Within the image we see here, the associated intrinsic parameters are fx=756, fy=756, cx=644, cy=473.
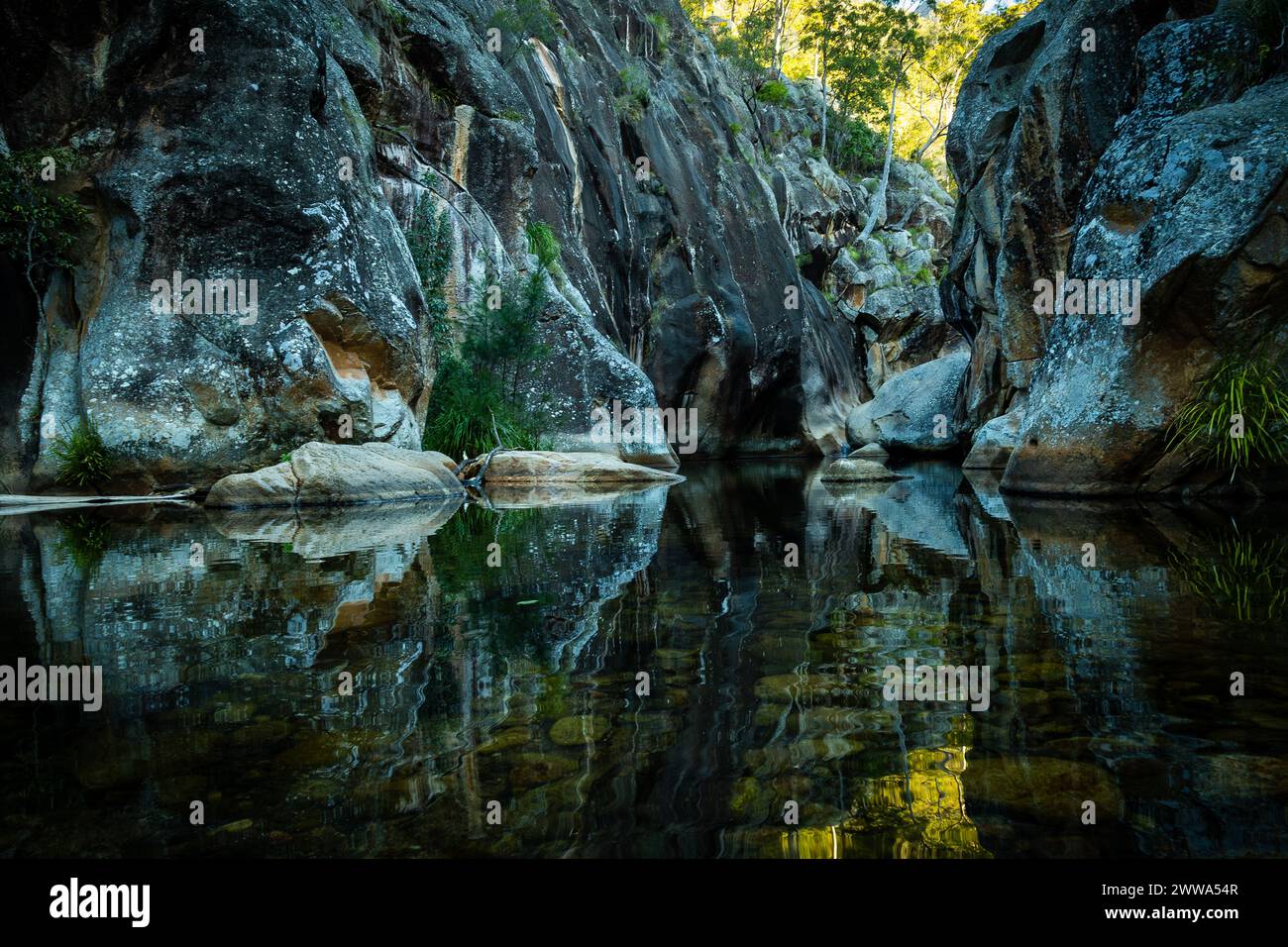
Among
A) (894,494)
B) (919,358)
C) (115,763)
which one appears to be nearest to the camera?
(115,763)

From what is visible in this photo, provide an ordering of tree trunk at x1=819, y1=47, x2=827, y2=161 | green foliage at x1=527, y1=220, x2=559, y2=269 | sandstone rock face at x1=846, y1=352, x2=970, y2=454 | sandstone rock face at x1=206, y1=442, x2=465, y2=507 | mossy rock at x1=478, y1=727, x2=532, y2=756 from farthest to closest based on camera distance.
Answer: tree trunk at x1=819, y1=47, x2=827, y2=161 < sandstone rock face at x1=846, y1=352, x2=970, y2=454 < green foliage at x1=527, y1=220, x2=559, y2=269 < sandstone rock face at x1=206, y1=442, x2=465, y2=507 < mossy rock at x1=478, y1=727, x2=532, y2=756

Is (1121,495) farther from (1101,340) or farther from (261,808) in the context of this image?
(261,808)

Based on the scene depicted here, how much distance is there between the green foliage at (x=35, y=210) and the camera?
10.3 meters

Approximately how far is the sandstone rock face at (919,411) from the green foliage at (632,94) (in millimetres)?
12665

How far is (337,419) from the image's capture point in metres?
11.3

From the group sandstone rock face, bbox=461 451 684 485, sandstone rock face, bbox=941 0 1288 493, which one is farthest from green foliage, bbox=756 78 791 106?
sandstone rock face, bbox=461 451 684 485

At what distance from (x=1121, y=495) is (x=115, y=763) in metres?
10.0

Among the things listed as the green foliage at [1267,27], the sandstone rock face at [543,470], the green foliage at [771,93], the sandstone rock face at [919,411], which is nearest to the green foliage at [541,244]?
the sandstone rock face at [543,470]

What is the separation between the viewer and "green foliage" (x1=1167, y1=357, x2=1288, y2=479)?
26.2ft

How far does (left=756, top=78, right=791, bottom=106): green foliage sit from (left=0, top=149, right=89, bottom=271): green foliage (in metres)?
33.2

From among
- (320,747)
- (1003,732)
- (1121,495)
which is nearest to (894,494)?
(1121,495)

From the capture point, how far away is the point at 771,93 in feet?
124

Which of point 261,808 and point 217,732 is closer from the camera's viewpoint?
point 261,808

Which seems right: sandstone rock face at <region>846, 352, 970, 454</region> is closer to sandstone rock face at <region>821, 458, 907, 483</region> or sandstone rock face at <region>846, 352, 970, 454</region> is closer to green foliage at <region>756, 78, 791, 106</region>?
sandstone rock face at <region>821, 458, 907, 483</region>
